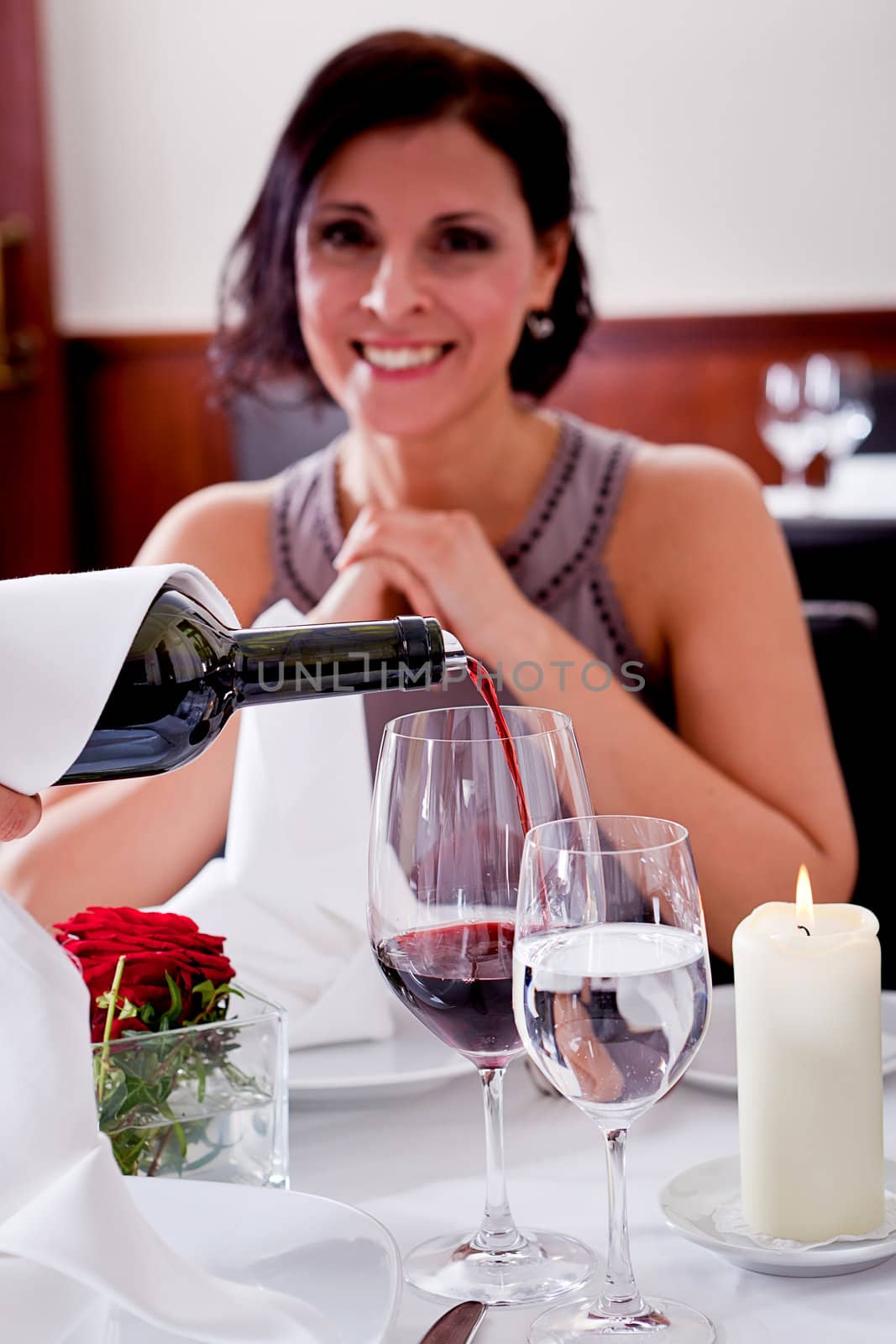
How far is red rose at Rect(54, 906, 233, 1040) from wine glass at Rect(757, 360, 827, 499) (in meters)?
2.93

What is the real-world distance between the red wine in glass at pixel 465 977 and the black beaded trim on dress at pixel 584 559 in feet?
3.46

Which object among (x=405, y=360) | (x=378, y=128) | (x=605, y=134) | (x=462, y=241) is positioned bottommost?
(x=405, y=360)

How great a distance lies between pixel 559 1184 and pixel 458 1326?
15cm

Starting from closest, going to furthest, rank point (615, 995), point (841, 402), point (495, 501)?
1. point (615, 995)
2. point (495, 501)
3. point (841, 402)

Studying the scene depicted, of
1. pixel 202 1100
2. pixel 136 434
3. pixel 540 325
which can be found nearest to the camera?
pixel 202 1100

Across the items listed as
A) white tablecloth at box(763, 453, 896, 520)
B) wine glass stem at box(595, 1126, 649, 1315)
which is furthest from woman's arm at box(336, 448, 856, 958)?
white tablecloth at box(763, 453, 896, 520)

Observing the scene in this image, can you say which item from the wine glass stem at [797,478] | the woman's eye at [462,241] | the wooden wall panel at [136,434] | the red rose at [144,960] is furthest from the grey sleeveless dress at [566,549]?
the wooden wall panel at [136,434]

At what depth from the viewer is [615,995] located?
0.59m

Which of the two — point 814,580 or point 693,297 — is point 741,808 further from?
point 693,297

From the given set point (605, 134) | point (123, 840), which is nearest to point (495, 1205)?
point (123, 840)

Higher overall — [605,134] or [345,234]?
[605,134]

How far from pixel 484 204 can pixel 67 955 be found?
1.18 meters

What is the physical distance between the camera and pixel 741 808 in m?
1.38

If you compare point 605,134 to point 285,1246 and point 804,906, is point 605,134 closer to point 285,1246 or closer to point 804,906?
point 804,906
